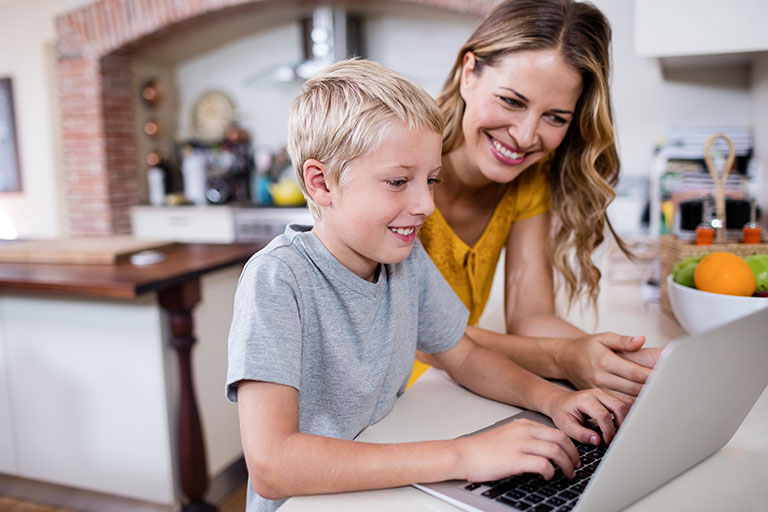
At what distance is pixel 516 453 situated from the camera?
648mm

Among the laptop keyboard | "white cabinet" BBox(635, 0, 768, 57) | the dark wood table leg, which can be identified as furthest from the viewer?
the dark wood table leg

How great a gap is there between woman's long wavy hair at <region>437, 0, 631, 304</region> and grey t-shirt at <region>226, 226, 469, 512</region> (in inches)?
17.7

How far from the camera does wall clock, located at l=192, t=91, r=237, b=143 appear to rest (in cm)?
469

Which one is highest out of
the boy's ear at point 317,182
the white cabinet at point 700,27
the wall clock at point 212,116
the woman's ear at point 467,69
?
the wall clock at point 212,116

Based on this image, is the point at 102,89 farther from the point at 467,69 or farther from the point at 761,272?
the point at 761,272

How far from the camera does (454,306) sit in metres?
0.99

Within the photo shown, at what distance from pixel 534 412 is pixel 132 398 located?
1.58 m

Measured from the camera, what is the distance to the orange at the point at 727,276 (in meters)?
0.97

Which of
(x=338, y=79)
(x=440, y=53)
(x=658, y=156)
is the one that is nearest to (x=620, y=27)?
(x=658, y=156)

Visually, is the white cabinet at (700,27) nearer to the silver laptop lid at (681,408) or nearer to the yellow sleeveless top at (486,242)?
the yellow sleeveless top at (486,242)

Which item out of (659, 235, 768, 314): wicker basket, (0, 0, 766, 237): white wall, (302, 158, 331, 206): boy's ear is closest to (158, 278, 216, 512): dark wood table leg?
(302, 158, 331, 206): boy's ear

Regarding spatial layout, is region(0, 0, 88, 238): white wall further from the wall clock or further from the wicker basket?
the wicker basket

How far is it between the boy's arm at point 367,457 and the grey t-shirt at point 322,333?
5 cm

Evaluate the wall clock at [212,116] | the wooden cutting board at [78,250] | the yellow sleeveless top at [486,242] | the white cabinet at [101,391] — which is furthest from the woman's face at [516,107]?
the wall clock at [212,116]
